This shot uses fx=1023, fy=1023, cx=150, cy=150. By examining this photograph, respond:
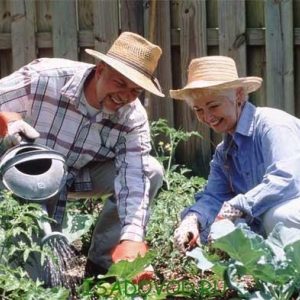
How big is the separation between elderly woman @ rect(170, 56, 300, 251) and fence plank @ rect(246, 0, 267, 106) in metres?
2.00

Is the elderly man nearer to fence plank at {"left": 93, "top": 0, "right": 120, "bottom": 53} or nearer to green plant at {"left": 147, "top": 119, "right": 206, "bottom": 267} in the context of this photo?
green plant at {"left": 147, "top": 119, "right": 206, "bottom": 267}

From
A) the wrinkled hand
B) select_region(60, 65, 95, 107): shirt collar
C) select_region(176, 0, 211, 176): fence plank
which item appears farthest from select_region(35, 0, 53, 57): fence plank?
the wrinkled hand

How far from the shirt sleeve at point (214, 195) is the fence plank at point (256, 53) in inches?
78.0

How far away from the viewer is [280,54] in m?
6.04

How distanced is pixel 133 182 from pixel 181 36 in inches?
83.4

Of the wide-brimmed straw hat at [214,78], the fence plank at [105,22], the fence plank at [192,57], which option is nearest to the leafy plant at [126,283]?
the wide-brimmed straw hat at [214,78]

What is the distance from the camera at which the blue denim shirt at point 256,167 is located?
388 centimetres

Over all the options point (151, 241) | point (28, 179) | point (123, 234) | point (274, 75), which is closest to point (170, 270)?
point (151, 241)

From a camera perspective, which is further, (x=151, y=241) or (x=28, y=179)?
(x=151, y=241)

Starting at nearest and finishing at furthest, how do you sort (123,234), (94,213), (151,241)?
(123,234)
(151,241)
(94,213)

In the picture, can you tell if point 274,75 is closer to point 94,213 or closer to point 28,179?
point 94,213

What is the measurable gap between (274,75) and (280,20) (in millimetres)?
327

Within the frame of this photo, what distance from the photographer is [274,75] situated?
19.9ft

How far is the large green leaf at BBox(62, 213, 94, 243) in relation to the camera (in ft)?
14.8
